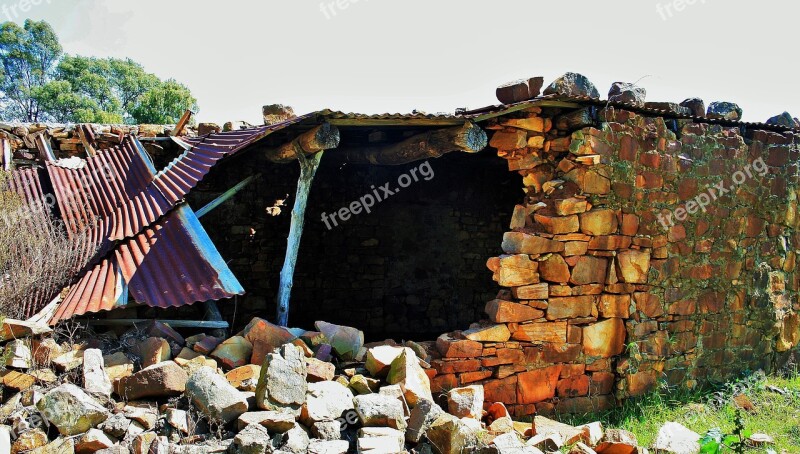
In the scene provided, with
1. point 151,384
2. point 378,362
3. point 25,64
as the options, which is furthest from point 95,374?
point 25,64

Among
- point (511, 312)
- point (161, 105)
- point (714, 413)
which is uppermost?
point (161, 105)

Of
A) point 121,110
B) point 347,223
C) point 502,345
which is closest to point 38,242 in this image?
point 502,345

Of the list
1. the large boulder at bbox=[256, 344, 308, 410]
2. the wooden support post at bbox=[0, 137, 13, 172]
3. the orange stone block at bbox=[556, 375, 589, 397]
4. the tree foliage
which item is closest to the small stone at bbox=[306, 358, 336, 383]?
the large boulder at bbox=[256, 344, 308, 410]

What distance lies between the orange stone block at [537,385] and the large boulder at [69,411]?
3.26m

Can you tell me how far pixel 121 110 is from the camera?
898 inches

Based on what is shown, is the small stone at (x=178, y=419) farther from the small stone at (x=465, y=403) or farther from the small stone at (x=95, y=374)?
the small stone at (x=465, y=403)

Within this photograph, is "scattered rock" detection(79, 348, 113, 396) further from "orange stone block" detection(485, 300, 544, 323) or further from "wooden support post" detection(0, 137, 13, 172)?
"wooden support post" detection(0, 137, 13, 172)

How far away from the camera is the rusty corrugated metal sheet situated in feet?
13.3

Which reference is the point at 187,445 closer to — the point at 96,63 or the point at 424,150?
the point at 424,150

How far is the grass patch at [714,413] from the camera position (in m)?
4.78

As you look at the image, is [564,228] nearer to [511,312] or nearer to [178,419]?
[511,312]

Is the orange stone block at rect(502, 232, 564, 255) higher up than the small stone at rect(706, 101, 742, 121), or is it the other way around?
the small stone at rect(706, 101, 742, 121)

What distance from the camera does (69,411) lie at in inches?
124

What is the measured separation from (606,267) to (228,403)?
347 centimetres
